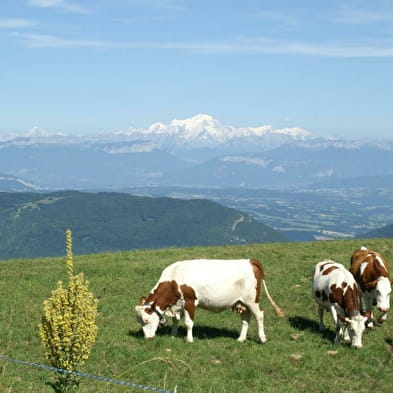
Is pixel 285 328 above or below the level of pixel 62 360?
below

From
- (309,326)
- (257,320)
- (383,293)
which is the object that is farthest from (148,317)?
(383,293)

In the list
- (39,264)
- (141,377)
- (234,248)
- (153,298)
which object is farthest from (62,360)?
(234,248)

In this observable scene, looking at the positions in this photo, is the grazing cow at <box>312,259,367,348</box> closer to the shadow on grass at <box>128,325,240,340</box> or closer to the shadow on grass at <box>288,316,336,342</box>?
the shadow on grass at <box>288,316,336,342</box>

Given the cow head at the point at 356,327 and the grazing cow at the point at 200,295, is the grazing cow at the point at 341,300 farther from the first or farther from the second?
the grazing cow at the point at 200,295

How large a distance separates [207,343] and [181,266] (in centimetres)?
262

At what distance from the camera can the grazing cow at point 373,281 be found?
19516 mm

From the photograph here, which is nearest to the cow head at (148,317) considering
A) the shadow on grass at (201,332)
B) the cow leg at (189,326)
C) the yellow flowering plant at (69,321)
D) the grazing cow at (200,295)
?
the grazing cow at (200,295)

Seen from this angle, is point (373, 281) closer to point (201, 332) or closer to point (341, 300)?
point (341, 300)

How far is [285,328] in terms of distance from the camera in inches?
778

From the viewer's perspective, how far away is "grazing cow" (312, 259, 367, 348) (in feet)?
56.6

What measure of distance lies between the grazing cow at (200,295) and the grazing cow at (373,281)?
14.6 feet

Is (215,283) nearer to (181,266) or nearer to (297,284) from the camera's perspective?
(181,266)

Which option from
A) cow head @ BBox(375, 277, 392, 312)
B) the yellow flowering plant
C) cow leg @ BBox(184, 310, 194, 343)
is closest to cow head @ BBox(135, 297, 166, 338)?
cow leg @ BBox(184, 310, 194, 343)

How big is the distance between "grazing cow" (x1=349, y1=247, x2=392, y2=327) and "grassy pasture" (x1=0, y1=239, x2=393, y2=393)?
95 centimetres
